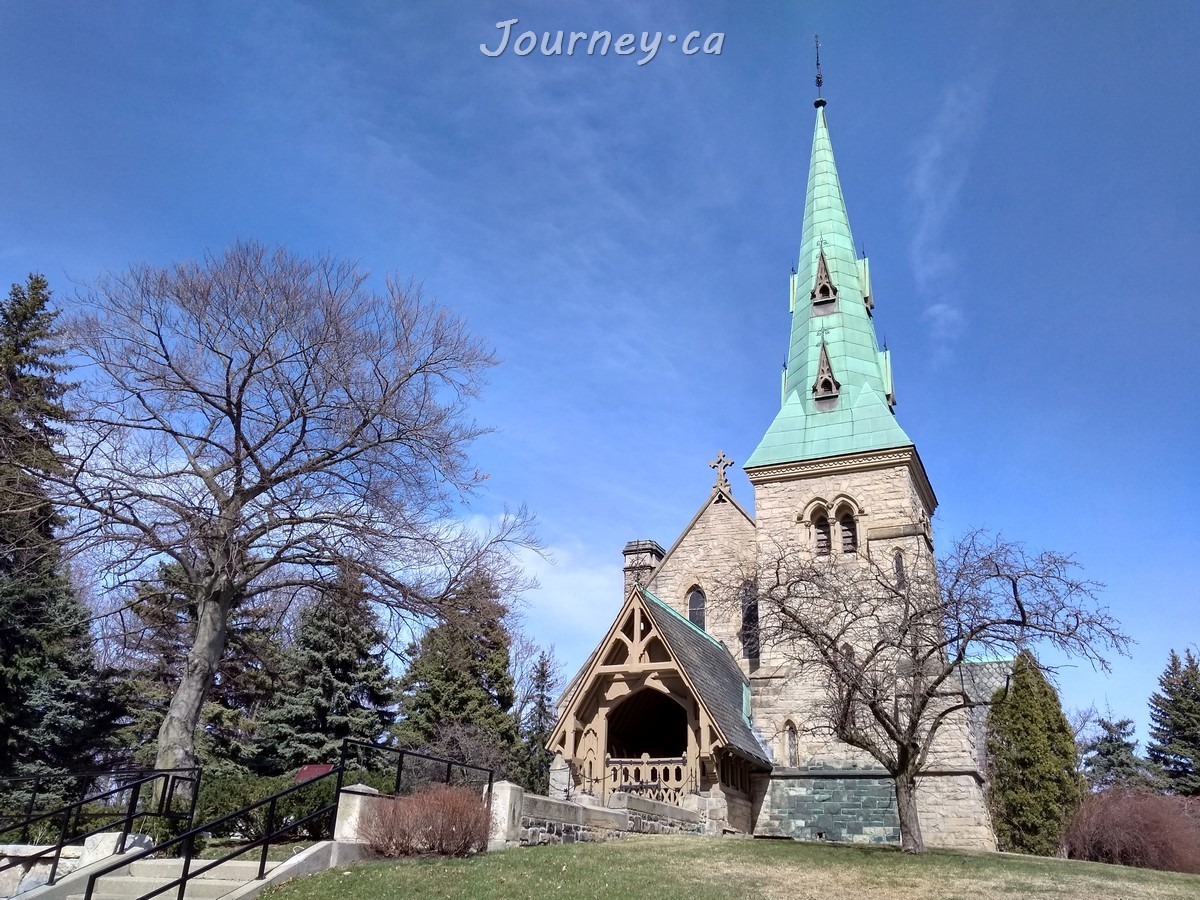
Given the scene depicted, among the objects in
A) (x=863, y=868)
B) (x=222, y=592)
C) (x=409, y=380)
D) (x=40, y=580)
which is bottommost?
(x=863, y=868)

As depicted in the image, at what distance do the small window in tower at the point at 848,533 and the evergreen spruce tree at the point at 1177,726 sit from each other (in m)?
23.7

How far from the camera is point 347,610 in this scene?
17.8 m

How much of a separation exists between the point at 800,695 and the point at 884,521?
17.9 ft

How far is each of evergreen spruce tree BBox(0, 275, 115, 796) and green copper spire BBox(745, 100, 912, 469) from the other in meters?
20.0

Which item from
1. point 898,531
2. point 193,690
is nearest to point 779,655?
point 898,531

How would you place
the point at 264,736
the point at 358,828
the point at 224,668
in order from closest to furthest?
the point at 358,828 → the point at 264,736 → the point at 224,668

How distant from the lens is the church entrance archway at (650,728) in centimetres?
2286

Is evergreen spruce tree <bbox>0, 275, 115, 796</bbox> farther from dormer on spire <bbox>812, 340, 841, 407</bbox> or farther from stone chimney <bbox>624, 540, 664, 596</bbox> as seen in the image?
dormer on spire <bbox>812, 340, 841, 407</bbox>

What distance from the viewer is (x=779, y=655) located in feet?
82.8

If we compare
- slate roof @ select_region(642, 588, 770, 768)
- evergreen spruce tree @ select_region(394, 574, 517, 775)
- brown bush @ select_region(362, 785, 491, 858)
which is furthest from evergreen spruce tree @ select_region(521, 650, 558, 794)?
brown bush @ select_region(362, 785, 491, 858)

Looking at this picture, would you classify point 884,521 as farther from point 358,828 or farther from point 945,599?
point 358,828

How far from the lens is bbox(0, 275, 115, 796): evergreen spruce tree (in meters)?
23.8

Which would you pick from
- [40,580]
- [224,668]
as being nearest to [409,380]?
[40,580]

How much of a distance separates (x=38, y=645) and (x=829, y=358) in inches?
997
